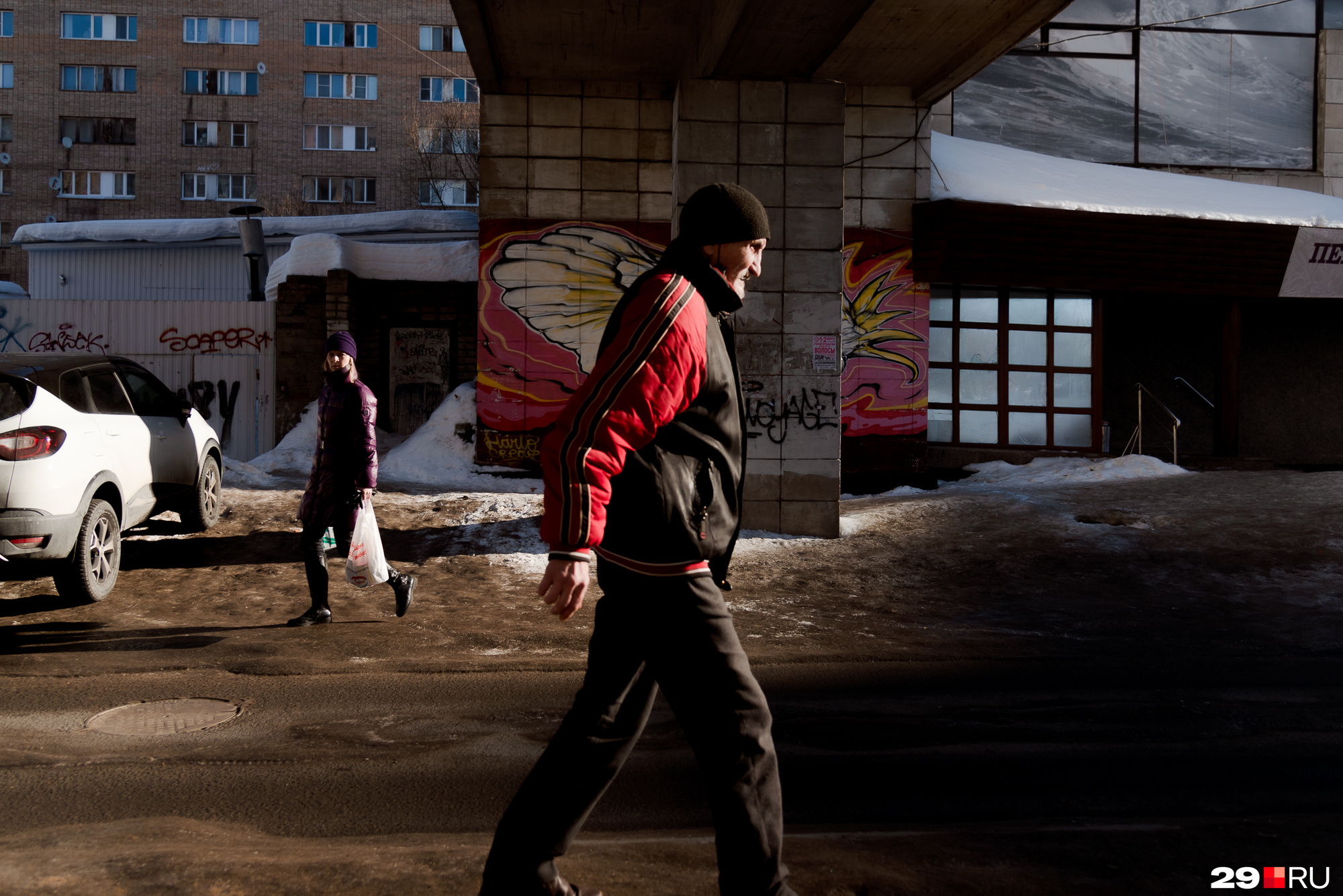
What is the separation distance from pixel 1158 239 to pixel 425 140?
3261 cm

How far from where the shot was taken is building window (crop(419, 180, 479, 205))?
39.7 m

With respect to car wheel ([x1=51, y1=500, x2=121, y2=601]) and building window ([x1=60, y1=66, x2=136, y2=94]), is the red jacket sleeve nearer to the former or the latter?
car wheel ([x1=51, y1=500, x2=121, y2=601])

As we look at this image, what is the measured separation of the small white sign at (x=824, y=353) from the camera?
920 cm

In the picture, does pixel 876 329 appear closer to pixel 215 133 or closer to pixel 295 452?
pixel 295 452

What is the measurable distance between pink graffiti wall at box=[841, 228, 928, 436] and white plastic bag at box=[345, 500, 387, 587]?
7.99 meters

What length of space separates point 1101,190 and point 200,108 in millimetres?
41764

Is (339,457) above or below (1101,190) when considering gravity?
below

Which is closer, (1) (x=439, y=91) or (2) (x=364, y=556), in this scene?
(2) (x=364, y=556)

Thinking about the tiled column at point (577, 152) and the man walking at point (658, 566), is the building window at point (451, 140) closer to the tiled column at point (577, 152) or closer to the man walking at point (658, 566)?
the tiled column at point (577, 152)

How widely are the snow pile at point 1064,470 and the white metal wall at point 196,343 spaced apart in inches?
399

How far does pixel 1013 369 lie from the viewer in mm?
14180

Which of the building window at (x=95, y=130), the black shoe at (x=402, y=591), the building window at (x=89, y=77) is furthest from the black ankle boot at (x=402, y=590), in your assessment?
the building window at (x=89, y=77)

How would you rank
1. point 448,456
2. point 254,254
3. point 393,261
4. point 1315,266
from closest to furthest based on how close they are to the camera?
point 448,456 → point 393,261 → point 1315,266 → point 254,254

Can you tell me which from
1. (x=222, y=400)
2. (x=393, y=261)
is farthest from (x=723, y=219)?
(x=222, y=400)
